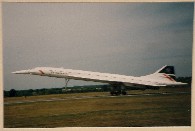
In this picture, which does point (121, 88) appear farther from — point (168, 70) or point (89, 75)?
point (168, 70)

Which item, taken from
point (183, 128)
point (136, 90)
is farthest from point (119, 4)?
point (136, 90)

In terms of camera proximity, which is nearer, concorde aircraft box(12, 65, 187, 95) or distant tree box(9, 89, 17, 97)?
distant tree box(9, 89, 17, 97)

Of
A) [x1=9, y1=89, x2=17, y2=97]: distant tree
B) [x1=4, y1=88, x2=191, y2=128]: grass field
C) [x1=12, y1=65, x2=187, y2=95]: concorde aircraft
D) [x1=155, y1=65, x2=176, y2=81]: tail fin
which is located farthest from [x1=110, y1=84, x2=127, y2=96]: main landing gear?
[x1=9, y1=89, x2=17, y2=97]: distant tree

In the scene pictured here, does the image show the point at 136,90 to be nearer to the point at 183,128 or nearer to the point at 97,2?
the point at 183,128

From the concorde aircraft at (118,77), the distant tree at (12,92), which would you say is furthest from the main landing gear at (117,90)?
the distant tree at (12,92)

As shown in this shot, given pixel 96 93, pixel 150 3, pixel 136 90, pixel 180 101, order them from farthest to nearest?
1. pixel 136 90
2. pixel 96 93
3. pixel 180 101
4. pixel 150 3

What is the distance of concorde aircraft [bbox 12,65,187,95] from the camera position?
6805 mm

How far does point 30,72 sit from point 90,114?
5.35 feet

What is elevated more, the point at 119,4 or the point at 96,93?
the point at 119,4

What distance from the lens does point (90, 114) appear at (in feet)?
19.6

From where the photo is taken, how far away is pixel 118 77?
775 cm

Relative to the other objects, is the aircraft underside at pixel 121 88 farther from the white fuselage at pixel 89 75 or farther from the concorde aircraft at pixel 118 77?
the white fuselage at pixel 89 75

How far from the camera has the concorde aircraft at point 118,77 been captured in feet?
22.3

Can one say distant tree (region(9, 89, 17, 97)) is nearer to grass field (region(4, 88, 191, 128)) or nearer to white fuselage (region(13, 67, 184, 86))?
grass field (region(4, 88, 191, 128))
